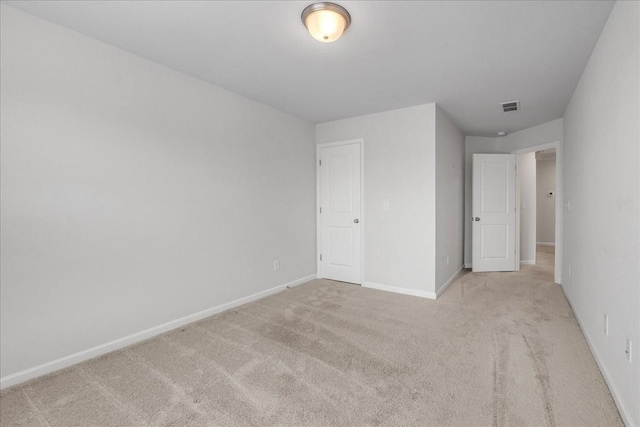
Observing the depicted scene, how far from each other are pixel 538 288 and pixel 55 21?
18.5 ft

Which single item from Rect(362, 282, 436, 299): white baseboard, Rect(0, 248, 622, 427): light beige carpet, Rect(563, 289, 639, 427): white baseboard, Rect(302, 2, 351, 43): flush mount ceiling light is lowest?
Rect(0, 248, 622, 427): light beige carpet

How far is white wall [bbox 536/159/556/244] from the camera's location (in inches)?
312

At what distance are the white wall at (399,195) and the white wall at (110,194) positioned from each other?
1.50 m

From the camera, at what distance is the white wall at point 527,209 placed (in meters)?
5.68

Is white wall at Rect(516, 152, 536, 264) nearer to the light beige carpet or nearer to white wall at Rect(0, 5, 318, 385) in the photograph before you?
the light beige carpet

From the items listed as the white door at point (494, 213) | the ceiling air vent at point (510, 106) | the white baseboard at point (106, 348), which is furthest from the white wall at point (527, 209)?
the white baseboard at point (106, 348)

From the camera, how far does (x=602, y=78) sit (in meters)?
2.13

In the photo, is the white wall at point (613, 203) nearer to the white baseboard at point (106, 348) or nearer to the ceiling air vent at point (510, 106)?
the ceiling air vent at point (510, 106)

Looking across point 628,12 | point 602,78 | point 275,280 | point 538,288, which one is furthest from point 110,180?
point 538,288

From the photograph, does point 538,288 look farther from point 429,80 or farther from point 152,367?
point 152,367

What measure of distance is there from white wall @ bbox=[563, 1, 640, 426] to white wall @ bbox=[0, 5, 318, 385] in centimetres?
311

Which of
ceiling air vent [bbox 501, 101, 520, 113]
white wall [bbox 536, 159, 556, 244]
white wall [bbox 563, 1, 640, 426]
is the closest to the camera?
white wall [bbox 563, 1, 640, 426]

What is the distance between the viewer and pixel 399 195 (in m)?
3.87

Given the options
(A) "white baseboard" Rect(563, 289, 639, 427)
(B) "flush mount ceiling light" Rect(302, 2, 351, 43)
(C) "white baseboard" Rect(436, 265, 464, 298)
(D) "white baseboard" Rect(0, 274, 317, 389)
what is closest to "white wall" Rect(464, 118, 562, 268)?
(C) "white baseboard" Rect(436, 265, 464, 298)
